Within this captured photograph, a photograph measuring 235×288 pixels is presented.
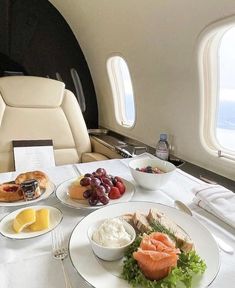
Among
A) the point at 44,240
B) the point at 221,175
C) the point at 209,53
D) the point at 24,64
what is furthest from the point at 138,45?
the point at 44,240

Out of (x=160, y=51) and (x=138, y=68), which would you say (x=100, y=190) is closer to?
(x=160, y=51)

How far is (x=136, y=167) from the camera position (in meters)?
1.00

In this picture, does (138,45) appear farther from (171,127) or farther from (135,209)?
(135,209)

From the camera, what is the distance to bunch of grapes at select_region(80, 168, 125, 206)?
79cm

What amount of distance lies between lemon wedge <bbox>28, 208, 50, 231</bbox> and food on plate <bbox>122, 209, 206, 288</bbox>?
26 cm

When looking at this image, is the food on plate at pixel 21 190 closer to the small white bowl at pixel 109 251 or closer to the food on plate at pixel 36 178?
the food on plate at pixel 36 178

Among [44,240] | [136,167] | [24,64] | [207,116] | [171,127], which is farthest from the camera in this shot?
[24,64]

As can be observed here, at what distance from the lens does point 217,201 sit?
792 mm

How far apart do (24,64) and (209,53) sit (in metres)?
1.95

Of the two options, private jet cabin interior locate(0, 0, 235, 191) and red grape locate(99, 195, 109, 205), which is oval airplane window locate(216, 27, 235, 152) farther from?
red grape locate(99, 195, 109, 205)

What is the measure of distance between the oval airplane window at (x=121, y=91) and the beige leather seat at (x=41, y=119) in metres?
0.73

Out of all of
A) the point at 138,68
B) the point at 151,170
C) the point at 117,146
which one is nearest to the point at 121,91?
the point at 138,68

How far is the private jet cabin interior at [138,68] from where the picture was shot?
132 centimetres

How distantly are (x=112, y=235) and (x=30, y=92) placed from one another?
4.55 feet
